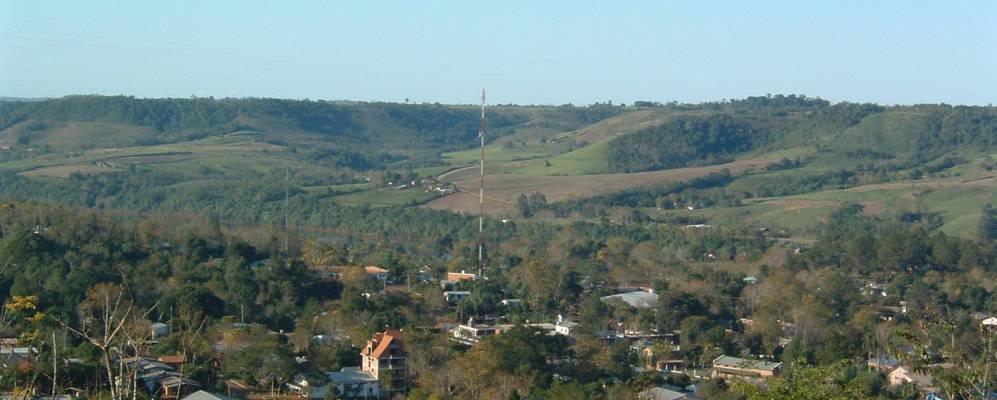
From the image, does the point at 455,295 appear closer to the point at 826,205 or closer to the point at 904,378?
the point at 904,378

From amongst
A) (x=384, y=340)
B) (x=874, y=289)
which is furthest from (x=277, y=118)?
(x=384, y=340)

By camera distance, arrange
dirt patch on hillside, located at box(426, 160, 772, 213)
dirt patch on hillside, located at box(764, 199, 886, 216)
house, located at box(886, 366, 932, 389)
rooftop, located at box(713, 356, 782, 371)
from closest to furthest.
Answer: house, located at box(886, 366, 932, 389), rooftop, located at box(713, 356, 782, 371), dirt patch on hillside, located at box(764, 199, 886, 216), dirt patch on hillside, located at box(426, 160, 772, 213)

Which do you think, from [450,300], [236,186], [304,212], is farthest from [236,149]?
[450,300]

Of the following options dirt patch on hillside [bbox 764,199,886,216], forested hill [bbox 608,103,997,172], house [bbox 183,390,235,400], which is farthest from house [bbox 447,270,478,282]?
forested hill [bbox 608,103,997,172]

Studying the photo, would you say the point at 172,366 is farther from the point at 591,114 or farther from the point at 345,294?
the point at 591,114

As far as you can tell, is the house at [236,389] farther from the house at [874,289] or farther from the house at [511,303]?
the house at [874,289]

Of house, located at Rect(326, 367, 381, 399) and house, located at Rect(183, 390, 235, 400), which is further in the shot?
house, located at Rect(326, 367, 381, 399)

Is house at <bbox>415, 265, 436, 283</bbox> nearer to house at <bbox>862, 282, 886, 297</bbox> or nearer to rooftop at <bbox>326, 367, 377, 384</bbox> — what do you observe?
house at <bbox>862, 282, 886, 297</bbox>
